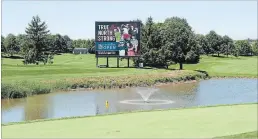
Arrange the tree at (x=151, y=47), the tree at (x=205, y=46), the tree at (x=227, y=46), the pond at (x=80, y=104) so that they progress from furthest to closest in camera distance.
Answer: the tree at (x=227, y=46) → the tree at (x=205, y=46) → the tree at (x=151, y=47) → the pond at (x=80, y=104)

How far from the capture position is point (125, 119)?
1505cm

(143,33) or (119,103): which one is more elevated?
(143,33)

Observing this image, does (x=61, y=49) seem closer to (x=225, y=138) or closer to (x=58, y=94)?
(x=58, y=94)

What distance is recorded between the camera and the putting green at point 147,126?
40.8 ft

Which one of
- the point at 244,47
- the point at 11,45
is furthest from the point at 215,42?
the point at 11,45

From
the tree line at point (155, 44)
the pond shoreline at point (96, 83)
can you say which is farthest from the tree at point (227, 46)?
the pond shoreline at point (96, 83)

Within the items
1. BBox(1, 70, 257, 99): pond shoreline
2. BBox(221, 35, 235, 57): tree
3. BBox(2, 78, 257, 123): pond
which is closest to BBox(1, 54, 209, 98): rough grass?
BBox(1, 70, 257, 99): pond shoreline

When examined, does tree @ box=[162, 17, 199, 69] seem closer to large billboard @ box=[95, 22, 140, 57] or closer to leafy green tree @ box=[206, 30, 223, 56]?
large billboard @ box=[95, 22, 140, 57]

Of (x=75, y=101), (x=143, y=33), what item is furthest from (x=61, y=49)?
(x=75, y=101)

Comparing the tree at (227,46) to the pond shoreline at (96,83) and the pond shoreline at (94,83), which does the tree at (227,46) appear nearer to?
the pond shoreline at (96,83)

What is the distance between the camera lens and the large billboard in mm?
55719

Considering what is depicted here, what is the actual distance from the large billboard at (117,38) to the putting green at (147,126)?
129 feet

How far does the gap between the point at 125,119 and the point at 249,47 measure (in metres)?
125

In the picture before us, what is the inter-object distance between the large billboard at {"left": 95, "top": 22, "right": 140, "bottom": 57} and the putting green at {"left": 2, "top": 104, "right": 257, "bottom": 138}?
1550 inches
